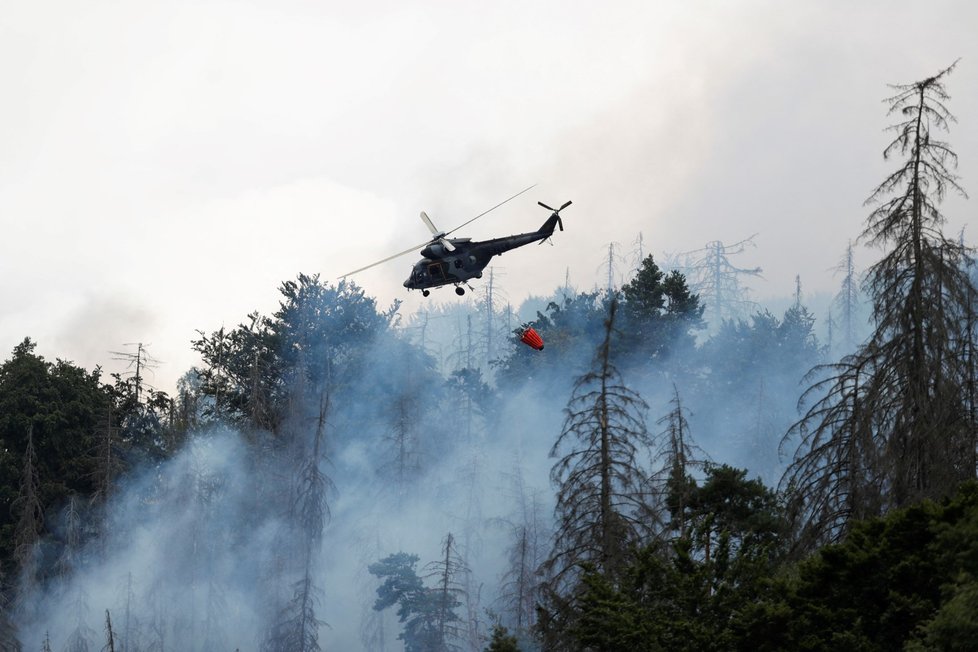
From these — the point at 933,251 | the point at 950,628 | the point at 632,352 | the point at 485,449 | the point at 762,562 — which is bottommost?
the point at 950,628

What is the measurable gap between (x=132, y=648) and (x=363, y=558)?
50.5ft

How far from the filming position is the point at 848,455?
29.6 metres

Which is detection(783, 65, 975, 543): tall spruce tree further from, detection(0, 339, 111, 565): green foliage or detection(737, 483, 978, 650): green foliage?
detection(0, 339, 111, 565): green foliage

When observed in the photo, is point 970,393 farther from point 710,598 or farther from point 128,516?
point 128,516

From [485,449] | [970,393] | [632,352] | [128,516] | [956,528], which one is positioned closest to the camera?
[956,528]

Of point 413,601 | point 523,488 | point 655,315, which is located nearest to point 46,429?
point 413,601

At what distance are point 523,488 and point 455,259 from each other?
3637 cm

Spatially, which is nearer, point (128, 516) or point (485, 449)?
point (128, 516)

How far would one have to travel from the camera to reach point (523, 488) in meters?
77.5

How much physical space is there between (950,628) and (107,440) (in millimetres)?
53757

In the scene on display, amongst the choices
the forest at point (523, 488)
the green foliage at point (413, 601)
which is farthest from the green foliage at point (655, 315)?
the green foliage at point (413, 601)

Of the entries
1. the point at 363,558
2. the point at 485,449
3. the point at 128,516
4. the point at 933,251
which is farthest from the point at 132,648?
the point at 933,251

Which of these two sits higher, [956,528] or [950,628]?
[956,528]

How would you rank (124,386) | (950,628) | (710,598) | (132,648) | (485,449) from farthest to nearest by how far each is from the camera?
(485,449) → (124,386) → (132,648) → (710,598) → (950,628)
